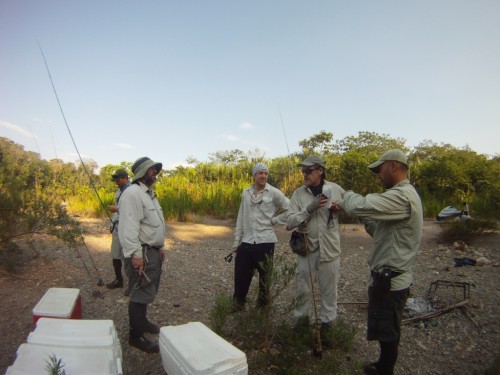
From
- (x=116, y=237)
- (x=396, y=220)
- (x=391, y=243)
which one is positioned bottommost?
(x=116, y=237)

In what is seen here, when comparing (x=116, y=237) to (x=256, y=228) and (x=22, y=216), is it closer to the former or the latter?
(x=22, y=216)

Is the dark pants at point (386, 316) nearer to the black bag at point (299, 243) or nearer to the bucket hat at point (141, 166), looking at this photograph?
the black bag at point (299, 243)

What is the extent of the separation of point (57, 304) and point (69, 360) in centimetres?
164

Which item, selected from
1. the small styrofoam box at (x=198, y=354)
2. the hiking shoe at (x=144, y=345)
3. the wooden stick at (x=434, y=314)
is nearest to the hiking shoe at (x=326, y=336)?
the wooden stick at (x=434, y=314)

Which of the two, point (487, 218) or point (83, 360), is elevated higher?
point (487, 218)

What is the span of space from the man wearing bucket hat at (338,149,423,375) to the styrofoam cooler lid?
2.84m

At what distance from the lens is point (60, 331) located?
236 centimetres

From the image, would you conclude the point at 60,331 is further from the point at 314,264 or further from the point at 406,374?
the point at 406,374

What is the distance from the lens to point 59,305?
134 inches

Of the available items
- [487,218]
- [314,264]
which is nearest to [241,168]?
[487,218]

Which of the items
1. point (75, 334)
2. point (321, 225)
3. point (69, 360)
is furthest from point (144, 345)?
point (321, 225)

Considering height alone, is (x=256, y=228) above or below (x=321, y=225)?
below

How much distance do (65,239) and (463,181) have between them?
38.9ft

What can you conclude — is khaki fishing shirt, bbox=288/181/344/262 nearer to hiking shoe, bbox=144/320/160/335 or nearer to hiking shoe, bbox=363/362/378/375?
hiking shoe, bbox=363/362/378/375
